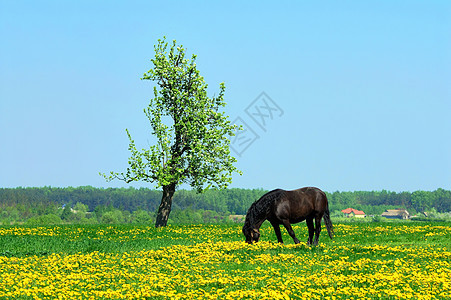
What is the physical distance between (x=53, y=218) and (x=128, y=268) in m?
92.3

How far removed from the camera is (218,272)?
51.7 ft

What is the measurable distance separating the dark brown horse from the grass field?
1509 millimetres

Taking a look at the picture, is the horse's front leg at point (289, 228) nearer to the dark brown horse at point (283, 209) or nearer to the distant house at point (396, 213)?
the dark brown horse at point (283, 209)

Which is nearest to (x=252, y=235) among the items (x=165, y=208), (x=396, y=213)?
(x=165, y=208)

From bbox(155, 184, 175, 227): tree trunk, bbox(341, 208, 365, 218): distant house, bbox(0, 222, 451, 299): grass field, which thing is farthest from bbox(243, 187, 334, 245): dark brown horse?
bbox(341, 208, 365, 218): distant house

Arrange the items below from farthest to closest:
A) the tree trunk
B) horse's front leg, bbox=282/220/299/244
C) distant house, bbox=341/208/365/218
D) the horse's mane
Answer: distant house, bbox=341/208/365/218 < the tree trunk < horse's front leg, bbox=282/220/299/244 < the horse's mane

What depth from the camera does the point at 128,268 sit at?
16906 millimetres

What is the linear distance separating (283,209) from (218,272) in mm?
7105

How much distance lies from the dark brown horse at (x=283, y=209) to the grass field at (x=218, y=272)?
151cm

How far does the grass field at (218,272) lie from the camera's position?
12.6 meters

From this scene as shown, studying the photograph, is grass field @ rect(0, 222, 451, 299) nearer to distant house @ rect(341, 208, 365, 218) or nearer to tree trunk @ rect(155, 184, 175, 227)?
tree trunk @ rect(155, 184, 175, 227)

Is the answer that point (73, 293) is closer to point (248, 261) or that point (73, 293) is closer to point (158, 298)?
point (158, 298)

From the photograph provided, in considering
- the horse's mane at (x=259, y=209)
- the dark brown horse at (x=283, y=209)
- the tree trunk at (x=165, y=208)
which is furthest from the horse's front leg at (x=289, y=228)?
the tree trunk at (x=165, y=208)

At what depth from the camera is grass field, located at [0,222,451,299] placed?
12.6 m
